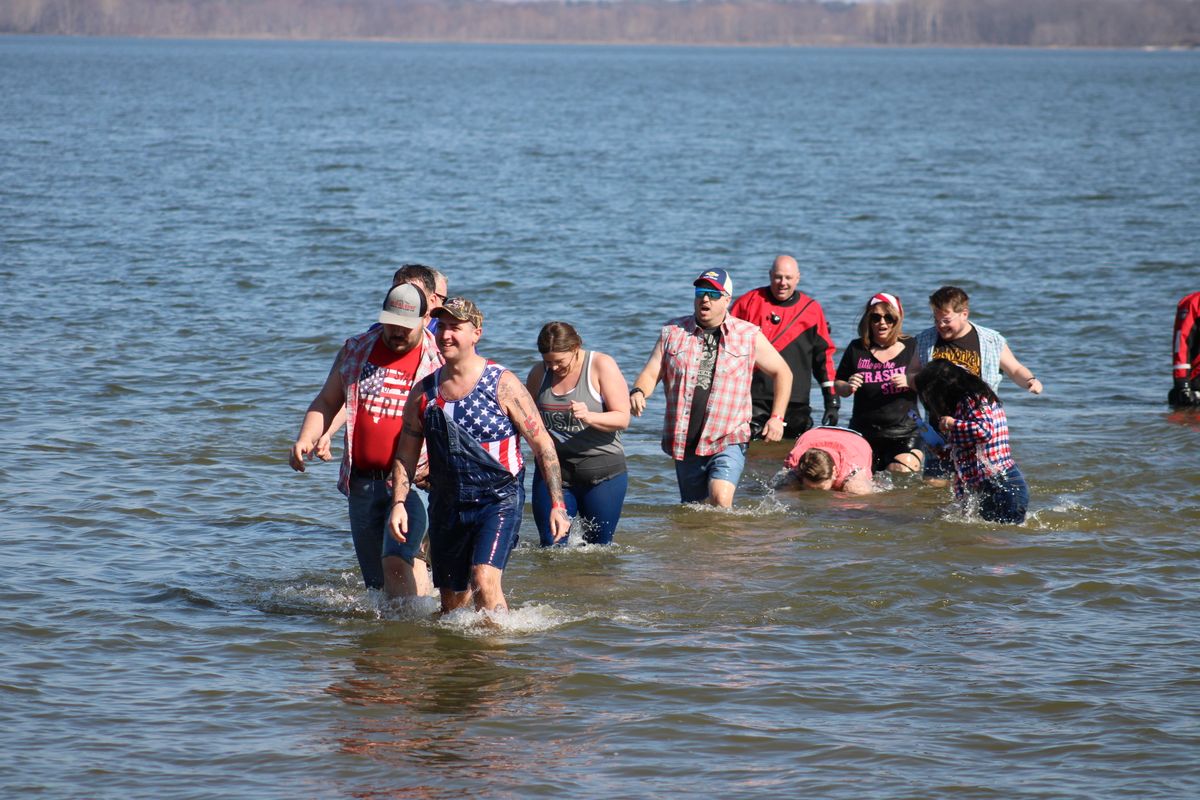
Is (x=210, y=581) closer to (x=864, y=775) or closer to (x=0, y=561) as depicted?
(x=0, y=561)

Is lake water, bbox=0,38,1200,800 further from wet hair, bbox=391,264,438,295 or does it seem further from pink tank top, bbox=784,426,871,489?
wet hair, bbox=391,264,438,295

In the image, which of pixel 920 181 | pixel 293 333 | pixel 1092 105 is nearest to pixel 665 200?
pixel 920 181

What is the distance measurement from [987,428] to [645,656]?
3239mm

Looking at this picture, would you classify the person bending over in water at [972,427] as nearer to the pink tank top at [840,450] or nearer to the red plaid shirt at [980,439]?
the red plaid shirt at [980,439]

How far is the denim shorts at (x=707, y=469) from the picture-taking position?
1031cm

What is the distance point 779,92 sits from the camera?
308 feet

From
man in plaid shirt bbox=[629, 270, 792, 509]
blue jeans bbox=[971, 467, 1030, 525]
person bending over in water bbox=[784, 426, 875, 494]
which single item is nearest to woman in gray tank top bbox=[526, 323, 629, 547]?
man in plaid shirt bbox=[629, 270, 792, 509]

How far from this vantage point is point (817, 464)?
452 inches

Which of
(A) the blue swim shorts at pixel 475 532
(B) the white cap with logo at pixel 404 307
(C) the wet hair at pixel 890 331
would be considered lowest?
(A) the blue swim shorts at pixel 475 532

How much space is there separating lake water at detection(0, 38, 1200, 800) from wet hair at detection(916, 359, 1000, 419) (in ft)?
3.30

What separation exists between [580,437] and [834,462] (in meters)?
3.19

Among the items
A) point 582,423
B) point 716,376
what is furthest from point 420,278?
point 716,376

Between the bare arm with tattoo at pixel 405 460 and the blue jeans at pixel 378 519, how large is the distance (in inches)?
7.8

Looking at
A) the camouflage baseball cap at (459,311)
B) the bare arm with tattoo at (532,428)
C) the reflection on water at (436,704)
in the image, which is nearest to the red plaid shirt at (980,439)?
the bare arm with tattoo at (532,428)
